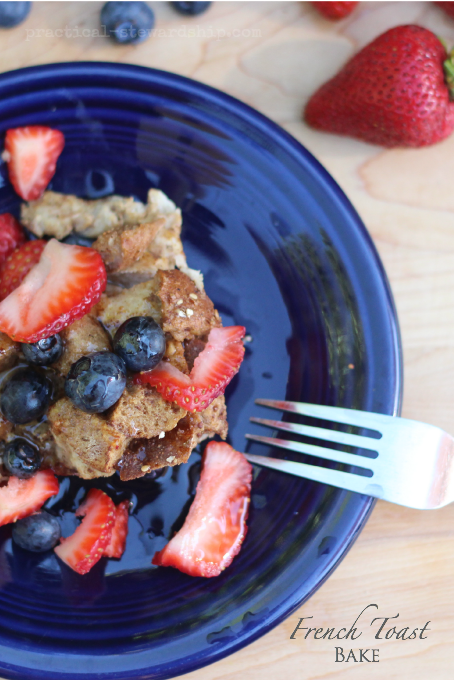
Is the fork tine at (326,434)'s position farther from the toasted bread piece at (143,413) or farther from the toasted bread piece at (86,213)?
the toasted bread piece at (86,213)

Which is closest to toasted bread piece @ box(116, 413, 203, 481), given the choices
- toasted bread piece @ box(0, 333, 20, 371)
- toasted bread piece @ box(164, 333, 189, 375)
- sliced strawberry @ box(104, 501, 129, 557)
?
toasted bread piece @ box(164, 333, 189, 375)

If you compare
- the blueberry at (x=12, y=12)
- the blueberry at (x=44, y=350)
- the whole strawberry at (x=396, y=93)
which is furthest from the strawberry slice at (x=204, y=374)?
the blueberry at (x=12, y=12)

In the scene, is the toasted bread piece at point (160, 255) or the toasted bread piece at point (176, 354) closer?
the toasted bread piece at point (176, 354)

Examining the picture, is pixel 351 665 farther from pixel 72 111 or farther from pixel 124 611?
pixel 72 111

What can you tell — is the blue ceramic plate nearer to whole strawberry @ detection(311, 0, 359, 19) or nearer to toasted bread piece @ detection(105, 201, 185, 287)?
toasted bread piece @ detection(105, 201, 185, 287)

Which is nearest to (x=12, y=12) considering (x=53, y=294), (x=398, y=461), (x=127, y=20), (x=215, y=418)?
(x=127, y=20)

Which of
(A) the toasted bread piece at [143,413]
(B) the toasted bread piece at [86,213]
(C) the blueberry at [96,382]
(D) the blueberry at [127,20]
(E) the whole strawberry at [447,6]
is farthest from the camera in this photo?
(E) the whole strawberry at [447,6]

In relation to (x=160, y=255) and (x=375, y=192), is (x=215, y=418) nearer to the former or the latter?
(x=160, y=255)

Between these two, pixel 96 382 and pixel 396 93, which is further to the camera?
pixel 396 93
